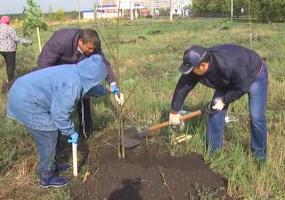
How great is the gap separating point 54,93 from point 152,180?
1161 millimetres

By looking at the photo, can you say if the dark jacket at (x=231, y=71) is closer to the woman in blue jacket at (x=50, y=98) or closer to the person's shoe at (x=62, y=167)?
the woman in blue jacket at (x=50, y=98)

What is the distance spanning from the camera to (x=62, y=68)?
12.2 ft

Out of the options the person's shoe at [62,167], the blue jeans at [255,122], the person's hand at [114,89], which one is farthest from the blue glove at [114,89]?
the blue jeans at [255,122]

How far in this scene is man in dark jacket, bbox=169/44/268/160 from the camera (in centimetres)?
401

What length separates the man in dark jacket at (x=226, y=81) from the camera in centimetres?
401

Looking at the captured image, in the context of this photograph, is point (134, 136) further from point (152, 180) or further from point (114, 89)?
point (152, 180)

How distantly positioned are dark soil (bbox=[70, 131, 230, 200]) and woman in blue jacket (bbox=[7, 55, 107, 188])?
46 centimetres

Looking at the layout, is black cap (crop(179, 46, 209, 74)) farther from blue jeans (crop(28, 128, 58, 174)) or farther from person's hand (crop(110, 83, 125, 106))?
blue jeans (crop(28, 128, 58, 174))

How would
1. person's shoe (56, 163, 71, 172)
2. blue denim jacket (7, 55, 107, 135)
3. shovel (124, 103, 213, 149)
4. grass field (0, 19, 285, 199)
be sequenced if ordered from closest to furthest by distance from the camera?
blue denim jacket (7, 55, 107, 135), grass field (0, 19, 285, 199), person's shoe (56, 163, 71, 172), shovel (124, 103, 213, 149)

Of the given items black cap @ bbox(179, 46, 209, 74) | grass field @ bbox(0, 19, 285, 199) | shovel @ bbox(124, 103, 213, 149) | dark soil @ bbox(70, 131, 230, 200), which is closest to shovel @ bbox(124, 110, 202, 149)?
shovel @ bbox(124, 103, 213, 149)

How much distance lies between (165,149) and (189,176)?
2.62 feet

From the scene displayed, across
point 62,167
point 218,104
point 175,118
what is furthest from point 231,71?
point 62,167

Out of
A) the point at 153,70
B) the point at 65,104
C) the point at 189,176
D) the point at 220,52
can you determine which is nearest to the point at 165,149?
the point at 189,176

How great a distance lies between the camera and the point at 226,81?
423 centimetres
